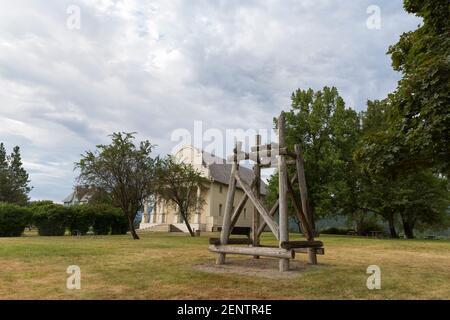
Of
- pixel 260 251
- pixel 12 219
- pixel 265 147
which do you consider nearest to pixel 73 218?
pixel 12 219

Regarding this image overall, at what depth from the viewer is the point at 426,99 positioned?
9266mm

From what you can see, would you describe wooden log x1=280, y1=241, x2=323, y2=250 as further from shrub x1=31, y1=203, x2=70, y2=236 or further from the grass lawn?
shrub x1=31, y1=203, x2=70, y2=236

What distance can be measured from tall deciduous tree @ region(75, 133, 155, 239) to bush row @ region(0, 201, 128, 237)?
531 centimetres

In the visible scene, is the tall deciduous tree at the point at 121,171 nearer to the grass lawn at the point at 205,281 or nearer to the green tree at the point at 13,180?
the grass lawn at the point at 205,281

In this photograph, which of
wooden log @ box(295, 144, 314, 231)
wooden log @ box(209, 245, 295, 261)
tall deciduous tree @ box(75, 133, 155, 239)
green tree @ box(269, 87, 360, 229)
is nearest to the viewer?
wooden log @ box(209, 245, 295, 261)

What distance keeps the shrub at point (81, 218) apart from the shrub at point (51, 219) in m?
0.47

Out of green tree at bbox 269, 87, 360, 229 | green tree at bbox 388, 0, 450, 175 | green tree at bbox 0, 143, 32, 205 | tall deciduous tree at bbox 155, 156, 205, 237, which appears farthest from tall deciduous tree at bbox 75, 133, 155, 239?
green tree at bbox 0, 143, 32, 205

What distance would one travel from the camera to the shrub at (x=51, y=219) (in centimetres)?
2972

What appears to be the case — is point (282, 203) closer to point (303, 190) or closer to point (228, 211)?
point (303, 190)

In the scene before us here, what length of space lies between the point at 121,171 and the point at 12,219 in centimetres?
1019

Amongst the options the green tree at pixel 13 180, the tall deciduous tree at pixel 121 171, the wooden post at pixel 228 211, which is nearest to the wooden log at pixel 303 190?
the wooden post at pixel 228 211

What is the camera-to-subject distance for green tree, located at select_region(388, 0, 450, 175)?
8.88 meters

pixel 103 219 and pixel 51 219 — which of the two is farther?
pixel 103 219
